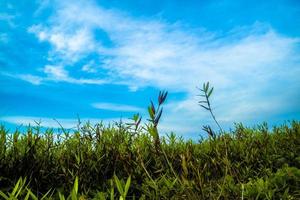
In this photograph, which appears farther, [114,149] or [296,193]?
[114,149]

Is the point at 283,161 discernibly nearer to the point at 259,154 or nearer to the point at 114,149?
the point at 259,154

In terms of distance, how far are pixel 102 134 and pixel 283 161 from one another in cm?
249

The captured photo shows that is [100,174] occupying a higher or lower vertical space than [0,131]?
lower

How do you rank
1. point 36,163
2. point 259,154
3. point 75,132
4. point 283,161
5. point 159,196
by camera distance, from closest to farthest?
1. point 159,196
2. point 36,163
3. point 75,132
4. point 283,161
5. point 259,154

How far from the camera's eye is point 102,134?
16.1 feet

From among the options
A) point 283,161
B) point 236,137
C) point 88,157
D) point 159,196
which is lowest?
point 159,196

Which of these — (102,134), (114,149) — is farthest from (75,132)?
(114,149)

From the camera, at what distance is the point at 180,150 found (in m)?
5.48

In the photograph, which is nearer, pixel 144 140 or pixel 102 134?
pixel 102 134

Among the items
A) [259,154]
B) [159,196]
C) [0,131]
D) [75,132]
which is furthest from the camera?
[259,154]

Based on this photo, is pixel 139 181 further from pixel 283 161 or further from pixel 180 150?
pixel 283 161

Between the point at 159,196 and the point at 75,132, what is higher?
the point at 75,132

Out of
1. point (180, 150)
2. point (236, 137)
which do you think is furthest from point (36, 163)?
point (236, 137)

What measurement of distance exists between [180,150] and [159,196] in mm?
2172
